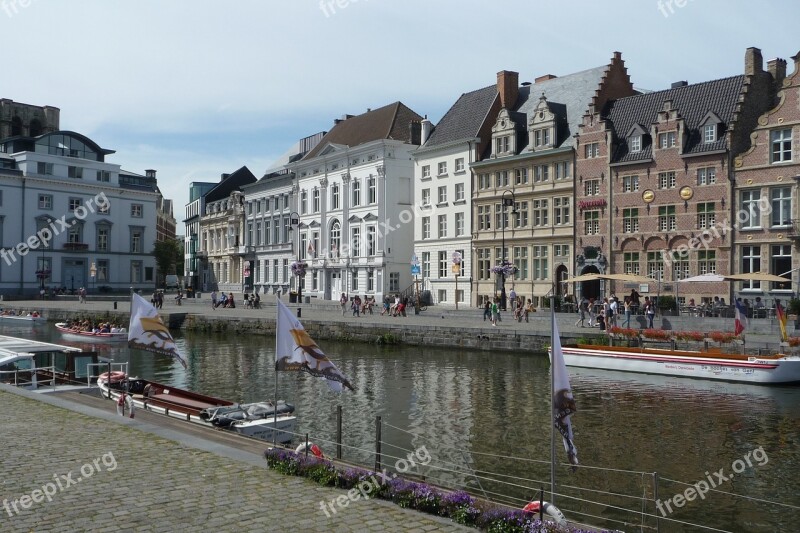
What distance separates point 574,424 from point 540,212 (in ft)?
116

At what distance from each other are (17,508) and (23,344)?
55.2ft

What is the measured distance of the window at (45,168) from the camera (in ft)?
280

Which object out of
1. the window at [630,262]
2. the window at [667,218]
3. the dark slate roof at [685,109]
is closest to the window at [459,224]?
the dark slate roof at [685,109]

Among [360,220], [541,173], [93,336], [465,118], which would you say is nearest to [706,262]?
[541,173]

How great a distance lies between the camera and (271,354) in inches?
1555

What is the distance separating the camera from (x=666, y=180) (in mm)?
47562

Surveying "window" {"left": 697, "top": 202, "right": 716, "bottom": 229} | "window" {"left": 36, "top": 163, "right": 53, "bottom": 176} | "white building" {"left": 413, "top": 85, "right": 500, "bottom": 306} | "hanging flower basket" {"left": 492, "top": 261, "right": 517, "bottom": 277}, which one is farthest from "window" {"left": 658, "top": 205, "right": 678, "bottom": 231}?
"window" {"left": 36, "top": 163, "right": 53, "bottom": 176}

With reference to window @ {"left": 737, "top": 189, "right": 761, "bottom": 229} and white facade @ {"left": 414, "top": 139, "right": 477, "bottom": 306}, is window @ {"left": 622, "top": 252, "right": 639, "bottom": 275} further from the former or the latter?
white facade @ {"left": 414, "top": 139, "right": 477, "bottom": 306}

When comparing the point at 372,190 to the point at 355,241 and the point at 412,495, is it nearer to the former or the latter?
the point at 355,241

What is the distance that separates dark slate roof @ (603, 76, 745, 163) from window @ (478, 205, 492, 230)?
11.7 metres

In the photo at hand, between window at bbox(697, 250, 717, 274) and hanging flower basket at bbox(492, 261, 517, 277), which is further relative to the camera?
hanging flower basket at bbox(492, 261, 517, 277)

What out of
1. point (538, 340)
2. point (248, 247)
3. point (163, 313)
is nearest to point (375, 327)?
point (538, 340)

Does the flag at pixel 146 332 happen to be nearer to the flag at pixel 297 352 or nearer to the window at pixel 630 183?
the flag at pixel 297 352

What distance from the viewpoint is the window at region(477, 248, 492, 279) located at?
58.7 m
